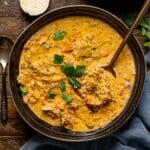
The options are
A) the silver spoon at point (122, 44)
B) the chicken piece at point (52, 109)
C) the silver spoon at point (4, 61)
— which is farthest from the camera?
the silver spoon at point (4, 61)

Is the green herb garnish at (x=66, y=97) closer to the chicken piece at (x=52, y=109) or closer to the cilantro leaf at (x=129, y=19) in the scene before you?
the chicken piece at (x=52, y=109)

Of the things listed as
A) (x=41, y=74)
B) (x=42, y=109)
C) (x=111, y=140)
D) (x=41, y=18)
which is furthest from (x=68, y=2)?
(x=111, y=140)

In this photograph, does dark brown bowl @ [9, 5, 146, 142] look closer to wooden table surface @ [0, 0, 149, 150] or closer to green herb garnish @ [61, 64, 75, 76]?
wooden table surface @ [0, 0, 149, 150]

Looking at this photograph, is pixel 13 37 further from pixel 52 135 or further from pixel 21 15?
pixel 52 135

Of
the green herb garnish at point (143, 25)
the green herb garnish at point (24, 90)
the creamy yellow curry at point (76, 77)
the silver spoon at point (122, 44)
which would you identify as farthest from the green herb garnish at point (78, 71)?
the green herb garnish at point (143, 25)

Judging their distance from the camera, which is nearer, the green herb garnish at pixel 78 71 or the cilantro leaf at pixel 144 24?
the green herb garnish at pixel 78 71

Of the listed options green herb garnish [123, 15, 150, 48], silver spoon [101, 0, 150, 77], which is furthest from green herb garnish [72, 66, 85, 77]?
green herb garnish [123, 15, 150, 48]
